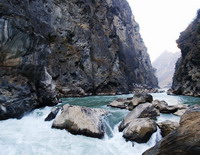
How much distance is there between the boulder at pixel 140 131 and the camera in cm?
1047

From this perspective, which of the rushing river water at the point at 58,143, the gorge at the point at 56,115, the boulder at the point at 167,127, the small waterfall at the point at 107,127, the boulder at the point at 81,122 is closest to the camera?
the gorge at the point at 56,115

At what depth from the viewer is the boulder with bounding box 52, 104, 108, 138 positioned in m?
11.5

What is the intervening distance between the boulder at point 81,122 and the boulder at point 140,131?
1.65 metres

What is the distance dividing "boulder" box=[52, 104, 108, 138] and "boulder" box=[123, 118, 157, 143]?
5.40 feet

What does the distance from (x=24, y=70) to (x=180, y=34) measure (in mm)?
54792

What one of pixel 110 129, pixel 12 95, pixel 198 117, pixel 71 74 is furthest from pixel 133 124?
pixel 71 74

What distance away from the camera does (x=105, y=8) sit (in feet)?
202

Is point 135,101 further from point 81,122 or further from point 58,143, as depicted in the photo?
point 58,143

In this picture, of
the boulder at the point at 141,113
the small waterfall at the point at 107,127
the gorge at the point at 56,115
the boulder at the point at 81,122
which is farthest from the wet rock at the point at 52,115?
the boulder at the point at 141,113

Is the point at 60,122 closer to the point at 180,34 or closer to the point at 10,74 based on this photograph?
the point at 10,74

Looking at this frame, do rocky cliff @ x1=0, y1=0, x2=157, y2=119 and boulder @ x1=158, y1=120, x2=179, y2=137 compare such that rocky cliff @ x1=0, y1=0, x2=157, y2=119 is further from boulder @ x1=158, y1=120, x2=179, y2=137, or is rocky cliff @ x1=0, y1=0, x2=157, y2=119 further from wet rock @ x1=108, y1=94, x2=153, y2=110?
boulder @ x1=158, y1=120, x2=179, y2=137

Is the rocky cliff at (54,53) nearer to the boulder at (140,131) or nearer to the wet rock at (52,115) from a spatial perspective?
the wet rock at (52,115)

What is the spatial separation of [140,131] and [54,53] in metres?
36.6

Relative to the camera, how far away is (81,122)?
12.0 metres
